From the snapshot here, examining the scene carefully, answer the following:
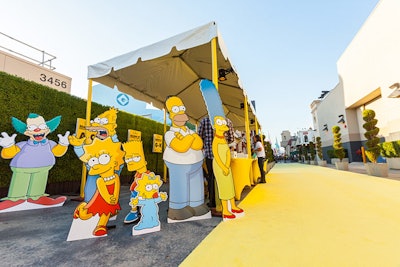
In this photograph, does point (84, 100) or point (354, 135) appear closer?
point (84, 100)

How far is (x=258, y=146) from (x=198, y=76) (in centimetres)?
259

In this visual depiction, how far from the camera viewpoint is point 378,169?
6.21 m

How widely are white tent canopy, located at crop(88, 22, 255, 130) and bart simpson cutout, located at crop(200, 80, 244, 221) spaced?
878mm

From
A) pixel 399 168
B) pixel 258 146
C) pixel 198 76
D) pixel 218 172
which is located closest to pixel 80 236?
pixel 218 172

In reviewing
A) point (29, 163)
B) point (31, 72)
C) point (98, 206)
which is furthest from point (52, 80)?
point (98, 206)

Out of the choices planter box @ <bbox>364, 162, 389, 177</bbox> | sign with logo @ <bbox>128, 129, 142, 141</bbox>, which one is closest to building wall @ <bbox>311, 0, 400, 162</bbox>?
planter box @ <bbox>364, 162, 389, 177</bbox>

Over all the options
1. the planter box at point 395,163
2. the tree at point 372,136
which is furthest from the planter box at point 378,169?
the planter box at point 395,163

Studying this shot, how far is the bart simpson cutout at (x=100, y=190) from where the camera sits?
5.75 feet

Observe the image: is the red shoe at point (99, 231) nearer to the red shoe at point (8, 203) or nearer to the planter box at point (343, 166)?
the red shoe at point (8, 203)

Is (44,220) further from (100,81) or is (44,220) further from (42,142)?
(100,81)

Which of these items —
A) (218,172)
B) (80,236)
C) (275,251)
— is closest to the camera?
(275,251)

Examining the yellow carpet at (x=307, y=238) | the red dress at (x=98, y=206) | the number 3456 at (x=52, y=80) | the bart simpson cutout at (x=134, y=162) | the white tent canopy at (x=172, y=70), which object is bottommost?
the yellow carpet at (x=307, y=238)

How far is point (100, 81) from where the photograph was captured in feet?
12.4

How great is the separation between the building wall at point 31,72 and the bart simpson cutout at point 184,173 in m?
7.42
